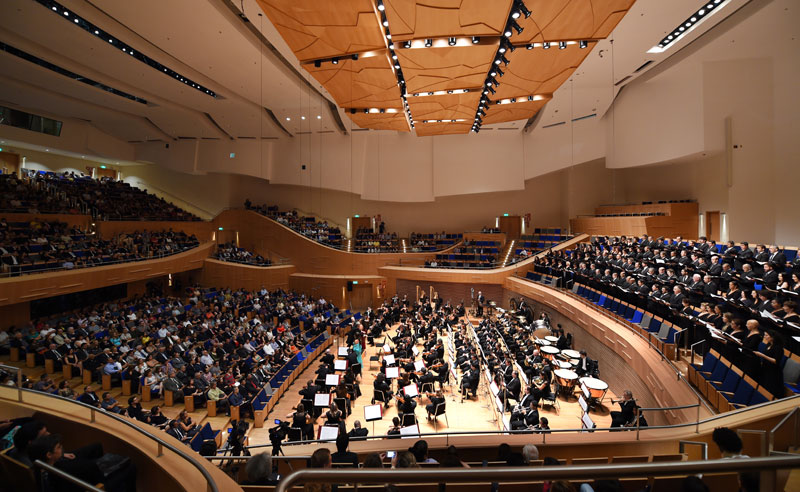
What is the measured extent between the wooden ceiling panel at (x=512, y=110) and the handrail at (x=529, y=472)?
11.1 m

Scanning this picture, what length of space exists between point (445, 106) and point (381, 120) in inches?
96.1

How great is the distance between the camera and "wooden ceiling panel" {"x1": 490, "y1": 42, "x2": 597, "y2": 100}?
782 cm

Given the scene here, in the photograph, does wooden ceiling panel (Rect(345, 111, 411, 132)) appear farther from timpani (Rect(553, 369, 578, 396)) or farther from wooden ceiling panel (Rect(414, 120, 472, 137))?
timpani (Rect(553, 369, 578, 396))

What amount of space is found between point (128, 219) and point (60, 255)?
231 inches

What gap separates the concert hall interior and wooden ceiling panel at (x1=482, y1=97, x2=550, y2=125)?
0.16 m

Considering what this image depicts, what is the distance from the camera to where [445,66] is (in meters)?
8.03

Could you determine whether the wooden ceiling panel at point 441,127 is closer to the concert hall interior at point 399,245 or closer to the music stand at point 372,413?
the concert hall interior at point 399,245

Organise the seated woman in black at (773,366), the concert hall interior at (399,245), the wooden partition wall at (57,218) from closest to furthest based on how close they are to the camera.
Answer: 1. the concert hall interior at (399,245)
2. the seated woman in black at (773,366)
3. the wooden partition wall at (57,218)

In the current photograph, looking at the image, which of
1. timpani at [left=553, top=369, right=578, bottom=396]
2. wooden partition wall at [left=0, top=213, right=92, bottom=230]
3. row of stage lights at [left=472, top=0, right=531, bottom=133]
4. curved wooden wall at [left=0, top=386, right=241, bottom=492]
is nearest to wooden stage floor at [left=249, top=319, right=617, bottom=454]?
timpani at [left=553, top=369, right=578, bottom=396]

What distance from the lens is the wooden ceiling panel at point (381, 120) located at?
38.2 ft

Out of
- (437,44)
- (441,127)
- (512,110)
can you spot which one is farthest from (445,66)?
(441,127)

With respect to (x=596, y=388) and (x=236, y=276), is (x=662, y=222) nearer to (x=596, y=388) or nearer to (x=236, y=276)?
(x=596, y=388)

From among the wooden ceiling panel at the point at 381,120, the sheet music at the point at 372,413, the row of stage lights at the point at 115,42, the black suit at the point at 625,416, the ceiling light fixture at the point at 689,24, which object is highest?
the row of stage lights at the point at 115,42

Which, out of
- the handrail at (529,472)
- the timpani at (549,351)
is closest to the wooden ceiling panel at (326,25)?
the handrail at (529,472)
